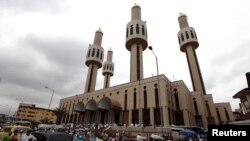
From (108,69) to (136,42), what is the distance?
97.0 feet

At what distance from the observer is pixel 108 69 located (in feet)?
246

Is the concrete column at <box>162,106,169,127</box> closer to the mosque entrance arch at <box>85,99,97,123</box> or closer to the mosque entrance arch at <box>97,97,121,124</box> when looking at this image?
the mosque entrance arch at <box>97,97,121,124</box>

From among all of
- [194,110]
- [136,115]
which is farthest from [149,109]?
[194,110]

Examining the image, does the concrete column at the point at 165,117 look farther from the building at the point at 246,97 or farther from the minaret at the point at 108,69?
the minaret at the point at 108,69

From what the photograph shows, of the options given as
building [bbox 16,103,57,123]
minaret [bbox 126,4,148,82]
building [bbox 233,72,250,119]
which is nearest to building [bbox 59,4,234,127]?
minaret [bbox 126,4,148,82]

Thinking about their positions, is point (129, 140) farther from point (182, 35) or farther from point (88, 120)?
point (182, 35)

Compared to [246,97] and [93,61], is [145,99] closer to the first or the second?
[246,97]

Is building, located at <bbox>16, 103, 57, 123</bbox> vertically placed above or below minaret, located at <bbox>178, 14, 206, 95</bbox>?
below

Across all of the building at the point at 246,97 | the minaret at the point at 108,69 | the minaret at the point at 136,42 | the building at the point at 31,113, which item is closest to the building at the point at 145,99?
the minaret at the point at 136,42

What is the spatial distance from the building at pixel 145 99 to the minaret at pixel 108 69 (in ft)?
46.8

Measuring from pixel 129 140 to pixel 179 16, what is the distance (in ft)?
172

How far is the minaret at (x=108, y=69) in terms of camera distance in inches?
2936

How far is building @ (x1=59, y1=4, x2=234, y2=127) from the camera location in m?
33.0

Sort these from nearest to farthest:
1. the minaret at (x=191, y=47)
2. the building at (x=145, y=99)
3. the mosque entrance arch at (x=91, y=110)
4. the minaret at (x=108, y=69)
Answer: the building at (x=145, y=99), the mosque entrance arch at (x=91, y=110), the minaret at (x=191, y=47), the minaret at (x=108, y=69)
